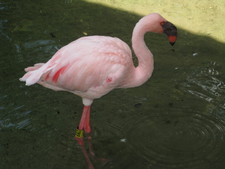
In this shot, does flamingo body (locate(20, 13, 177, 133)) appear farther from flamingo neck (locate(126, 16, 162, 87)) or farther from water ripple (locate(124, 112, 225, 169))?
water ripple (locate(124, 112, 225, 169))

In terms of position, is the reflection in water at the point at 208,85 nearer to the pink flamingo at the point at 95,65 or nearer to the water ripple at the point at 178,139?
the water ripple at the point at 178,139

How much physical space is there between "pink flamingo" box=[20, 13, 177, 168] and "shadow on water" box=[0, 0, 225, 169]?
70 cm

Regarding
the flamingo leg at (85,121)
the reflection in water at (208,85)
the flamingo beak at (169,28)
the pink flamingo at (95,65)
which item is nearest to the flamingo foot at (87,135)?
the flamingo leg at (85,121)

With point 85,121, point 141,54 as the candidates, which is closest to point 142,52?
point 141,54

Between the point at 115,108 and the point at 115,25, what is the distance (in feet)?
8.21

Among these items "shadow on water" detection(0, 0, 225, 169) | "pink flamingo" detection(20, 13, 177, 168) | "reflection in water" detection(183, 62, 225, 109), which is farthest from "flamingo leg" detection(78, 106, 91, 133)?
"reflection in water" detection(183, 62, 225, 109)

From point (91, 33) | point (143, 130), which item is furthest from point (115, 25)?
point (143, 130)

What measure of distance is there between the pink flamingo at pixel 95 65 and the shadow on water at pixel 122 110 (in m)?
0.70

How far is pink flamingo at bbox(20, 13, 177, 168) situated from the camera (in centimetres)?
442

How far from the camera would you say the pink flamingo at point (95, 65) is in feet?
14.5

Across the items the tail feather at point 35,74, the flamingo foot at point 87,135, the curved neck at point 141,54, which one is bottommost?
the flamingo foot at point 87,135

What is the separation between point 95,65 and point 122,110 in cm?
120

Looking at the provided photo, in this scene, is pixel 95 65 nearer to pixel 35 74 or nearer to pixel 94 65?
pixel 94 65

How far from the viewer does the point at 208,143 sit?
489 centimetres
